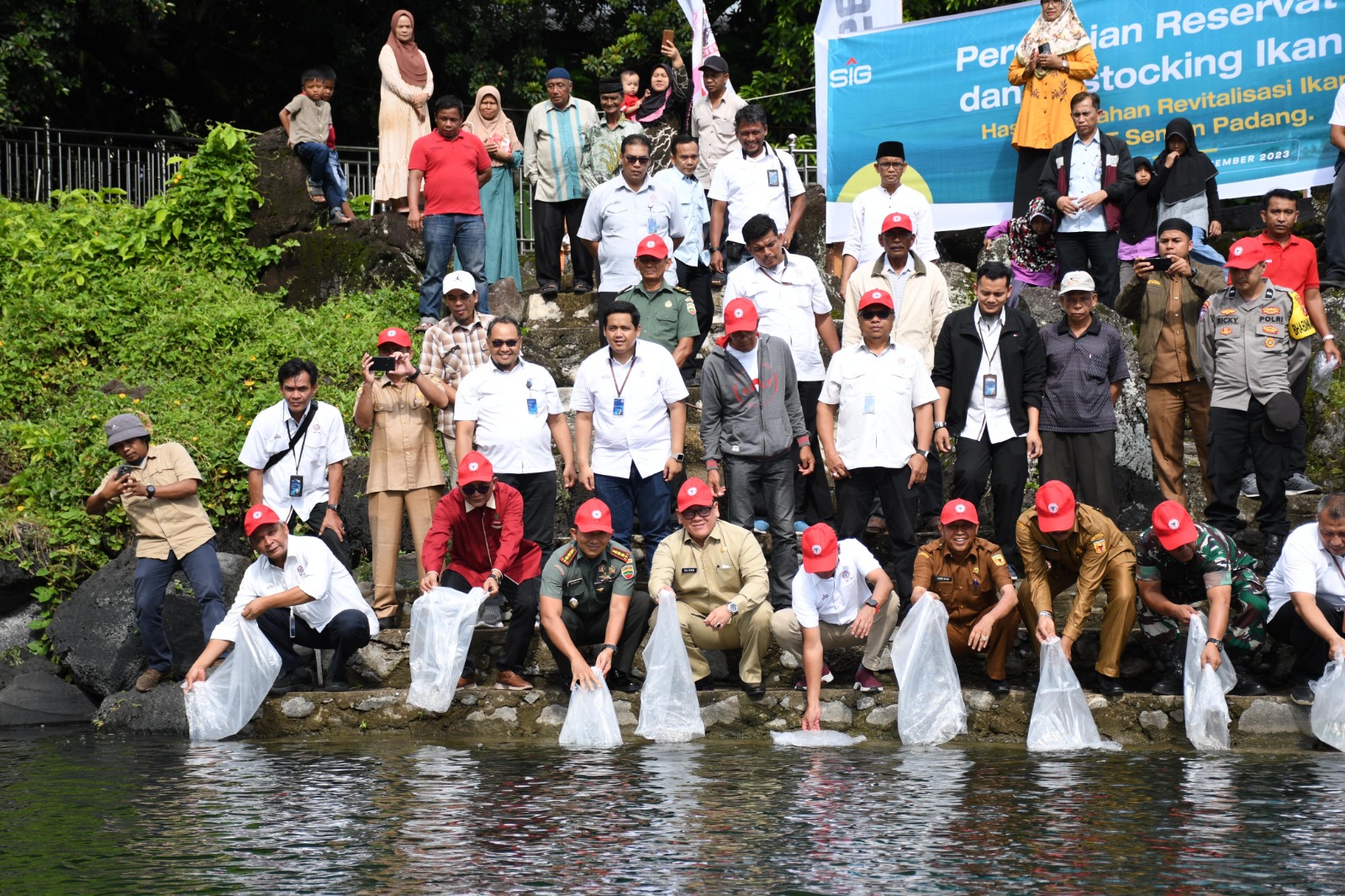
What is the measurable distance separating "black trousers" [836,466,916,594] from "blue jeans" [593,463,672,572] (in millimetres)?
1142

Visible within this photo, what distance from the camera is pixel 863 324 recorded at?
956 cm

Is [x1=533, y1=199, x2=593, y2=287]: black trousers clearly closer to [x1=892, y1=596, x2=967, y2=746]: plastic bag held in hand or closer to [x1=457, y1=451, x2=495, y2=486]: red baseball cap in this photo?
[x1=457, y1=451, x2=495, y2=486]: red baseball cap

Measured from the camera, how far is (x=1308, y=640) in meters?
8.56

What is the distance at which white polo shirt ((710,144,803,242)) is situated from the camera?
Result: 39.5 feet

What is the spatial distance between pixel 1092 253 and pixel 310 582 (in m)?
6.46

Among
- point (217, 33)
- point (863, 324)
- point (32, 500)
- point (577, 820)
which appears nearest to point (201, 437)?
point (32, 500)

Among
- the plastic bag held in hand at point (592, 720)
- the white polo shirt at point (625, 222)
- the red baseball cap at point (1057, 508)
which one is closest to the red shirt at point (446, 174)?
the white polo shirt at point (625, 222)

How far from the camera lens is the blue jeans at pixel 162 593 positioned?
31.9 feet

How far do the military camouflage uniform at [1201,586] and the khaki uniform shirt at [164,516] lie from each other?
5980 mm

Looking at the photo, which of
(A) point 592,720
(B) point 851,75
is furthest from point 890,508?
(B) point 851,75

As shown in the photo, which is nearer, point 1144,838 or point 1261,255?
point 1144,838

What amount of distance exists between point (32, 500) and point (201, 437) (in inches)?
52.6

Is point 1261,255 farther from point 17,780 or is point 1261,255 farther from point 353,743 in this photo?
point 17,780

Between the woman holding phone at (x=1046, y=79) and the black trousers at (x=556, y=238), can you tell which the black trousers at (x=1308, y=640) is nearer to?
the woman holding phone at (x=1046, y=79)
